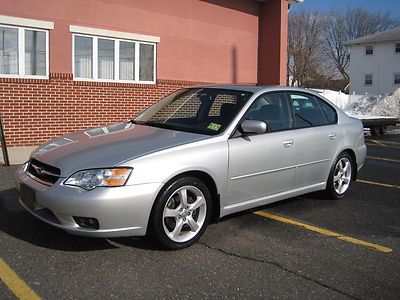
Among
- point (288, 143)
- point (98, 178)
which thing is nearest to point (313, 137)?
point (288, 143)

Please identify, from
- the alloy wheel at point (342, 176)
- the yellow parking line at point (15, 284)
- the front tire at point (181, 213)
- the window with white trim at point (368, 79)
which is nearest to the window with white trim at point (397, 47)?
the window with white trim at point (368, 79)

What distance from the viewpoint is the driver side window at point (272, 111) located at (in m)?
5.03

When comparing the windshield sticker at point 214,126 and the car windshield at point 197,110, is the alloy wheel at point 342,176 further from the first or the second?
the windshield sticker at point 214,126

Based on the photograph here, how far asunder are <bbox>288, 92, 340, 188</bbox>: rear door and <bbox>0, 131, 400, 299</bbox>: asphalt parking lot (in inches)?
19.5

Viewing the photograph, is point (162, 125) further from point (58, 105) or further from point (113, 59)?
point (113, 59)

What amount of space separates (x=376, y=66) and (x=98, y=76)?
115 ft

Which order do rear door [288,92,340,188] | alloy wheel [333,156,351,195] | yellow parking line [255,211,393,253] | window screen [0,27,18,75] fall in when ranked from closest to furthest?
yellow parking line [255,211,393,253] < rear door [288,92,340,188] < alloy wheel [333,156,351,195] < window screen [0,27,18,75]

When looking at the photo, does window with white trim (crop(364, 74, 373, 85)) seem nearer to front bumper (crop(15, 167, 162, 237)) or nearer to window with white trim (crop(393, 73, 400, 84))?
window with white trim (crop(393, 73, 400, 84))

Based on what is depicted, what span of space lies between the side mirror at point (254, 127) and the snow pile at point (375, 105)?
81.4 ft

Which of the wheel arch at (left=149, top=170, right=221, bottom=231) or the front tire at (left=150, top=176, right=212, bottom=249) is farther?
the wheel arch at (left=149, top=170, right=221, bottom=231)

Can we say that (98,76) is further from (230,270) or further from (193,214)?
(230,270)

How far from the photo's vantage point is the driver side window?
503 centimetres

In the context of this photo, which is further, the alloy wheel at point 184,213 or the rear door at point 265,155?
the rear door at point 265,155

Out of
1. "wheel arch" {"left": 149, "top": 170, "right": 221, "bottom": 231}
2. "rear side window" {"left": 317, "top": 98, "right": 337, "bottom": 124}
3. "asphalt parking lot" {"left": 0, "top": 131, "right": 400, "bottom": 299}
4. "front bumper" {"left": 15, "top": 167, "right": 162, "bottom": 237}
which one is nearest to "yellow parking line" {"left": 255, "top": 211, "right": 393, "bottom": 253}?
"asphalt parking lot" {"left": 0, "top": 131, "right": 400, "bottom": 299}
